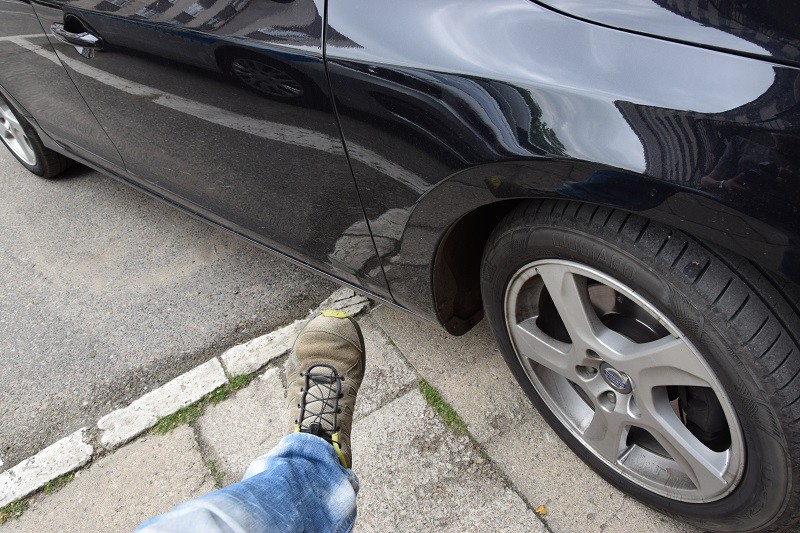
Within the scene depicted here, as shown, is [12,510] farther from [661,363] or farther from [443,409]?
[661,363]

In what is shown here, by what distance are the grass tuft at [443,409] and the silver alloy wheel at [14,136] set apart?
2771 millimetres

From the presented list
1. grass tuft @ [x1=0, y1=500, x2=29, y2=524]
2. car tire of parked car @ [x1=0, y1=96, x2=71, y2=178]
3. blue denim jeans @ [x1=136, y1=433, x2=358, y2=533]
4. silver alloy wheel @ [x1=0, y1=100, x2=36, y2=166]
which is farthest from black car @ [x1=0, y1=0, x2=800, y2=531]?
silver alloy wheel @ [x1=0, y1=100, x2=36, y2=166]

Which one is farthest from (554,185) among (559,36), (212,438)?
(212,438)

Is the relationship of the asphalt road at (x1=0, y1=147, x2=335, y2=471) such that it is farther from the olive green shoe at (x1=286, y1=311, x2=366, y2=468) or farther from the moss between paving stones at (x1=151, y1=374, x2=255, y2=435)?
the olive green shoe at (x1=286, y1=311, x2=366, y2=468)

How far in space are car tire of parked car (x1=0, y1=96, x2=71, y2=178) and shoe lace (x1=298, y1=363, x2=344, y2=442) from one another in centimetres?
246

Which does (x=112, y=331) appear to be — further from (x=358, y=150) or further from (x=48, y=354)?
(x=358, y=150)

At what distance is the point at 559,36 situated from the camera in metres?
1.16

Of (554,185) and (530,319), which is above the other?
(554,185)

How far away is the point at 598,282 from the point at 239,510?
0.93 meters

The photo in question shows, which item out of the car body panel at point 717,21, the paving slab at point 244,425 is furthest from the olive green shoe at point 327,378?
the car body panel at point 717,21

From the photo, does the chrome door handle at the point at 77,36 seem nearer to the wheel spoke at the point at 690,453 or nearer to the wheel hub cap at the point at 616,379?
the wheel hub cap at the point at 616,379

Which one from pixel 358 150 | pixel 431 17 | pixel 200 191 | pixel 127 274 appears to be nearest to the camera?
pixel 431 17

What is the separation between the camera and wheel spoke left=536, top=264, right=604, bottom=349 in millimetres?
1393

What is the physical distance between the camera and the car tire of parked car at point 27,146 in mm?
3303
